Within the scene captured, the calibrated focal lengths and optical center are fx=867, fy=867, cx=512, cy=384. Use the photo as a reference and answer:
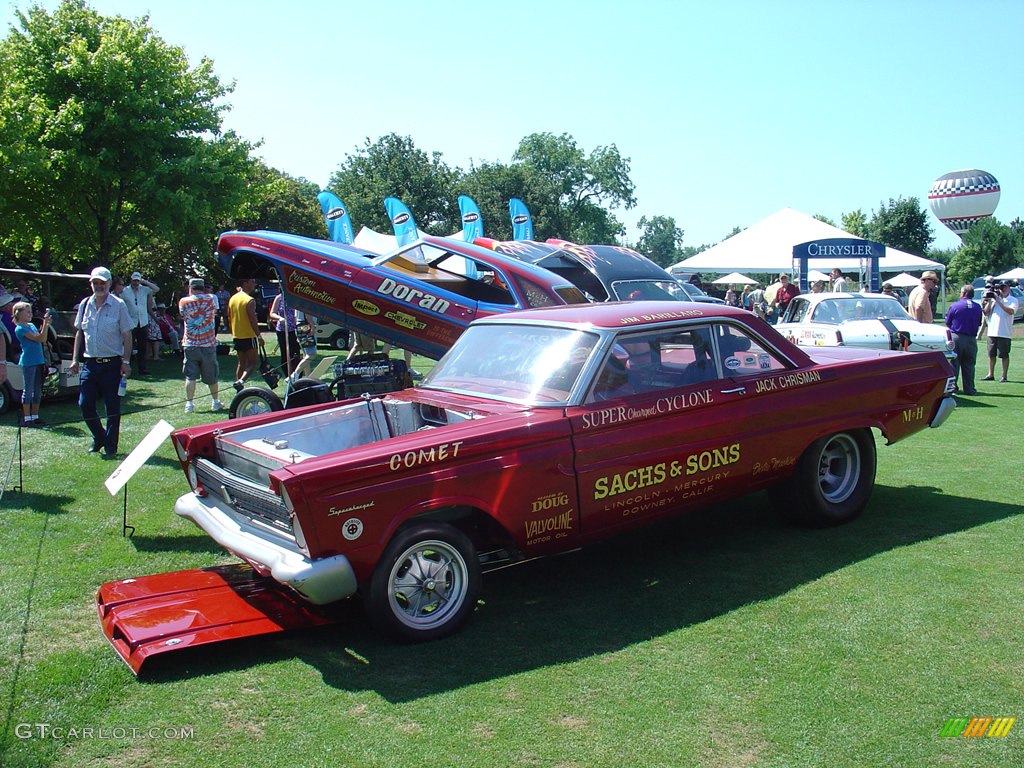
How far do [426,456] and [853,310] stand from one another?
1099 centimetres

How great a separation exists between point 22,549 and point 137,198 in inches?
624

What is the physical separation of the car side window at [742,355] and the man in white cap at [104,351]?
5919 mm

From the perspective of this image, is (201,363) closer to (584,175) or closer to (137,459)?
(137,459)

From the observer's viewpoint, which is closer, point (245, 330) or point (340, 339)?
point (245, 330)

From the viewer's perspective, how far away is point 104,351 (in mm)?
8531

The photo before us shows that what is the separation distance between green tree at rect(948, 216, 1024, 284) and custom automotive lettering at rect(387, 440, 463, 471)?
6810 cm

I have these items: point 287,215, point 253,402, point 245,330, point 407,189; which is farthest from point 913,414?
point 407,189

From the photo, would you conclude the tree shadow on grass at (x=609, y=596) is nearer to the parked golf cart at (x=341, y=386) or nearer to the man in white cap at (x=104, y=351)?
the parked golf cart at (x=341, y=386)

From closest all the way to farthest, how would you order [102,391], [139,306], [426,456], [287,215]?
[426,456]
[102,391]
[139,306]
[287,215]

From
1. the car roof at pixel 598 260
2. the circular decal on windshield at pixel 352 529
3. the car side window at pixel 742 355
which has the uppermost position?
the car roof at pixel 598 260

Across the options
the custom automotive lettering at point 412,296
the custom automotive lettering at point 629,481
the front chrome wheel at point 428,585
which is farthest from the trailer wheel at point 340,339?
the front chrome wheel at point 428,585

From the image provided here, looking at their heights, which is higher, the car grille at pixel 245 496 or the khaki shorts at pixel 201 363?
the khaki shorts at pixel 201 363

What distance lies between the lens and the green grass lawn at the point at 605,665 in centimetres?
347

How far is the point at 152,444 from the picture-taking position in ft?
20.3
